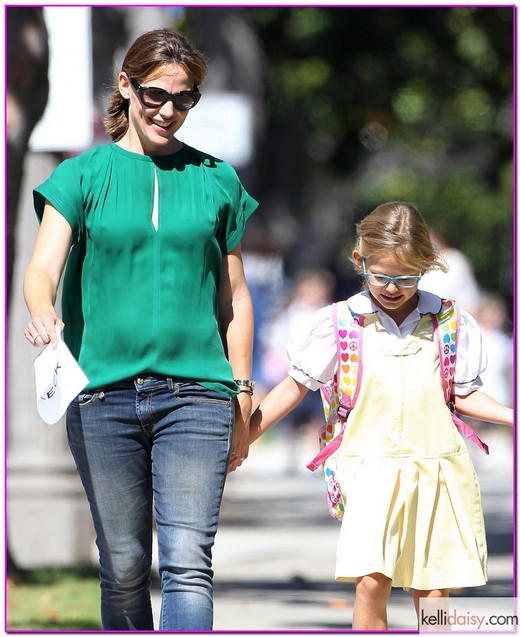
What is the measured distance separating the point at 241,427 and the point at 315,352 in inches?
15.8

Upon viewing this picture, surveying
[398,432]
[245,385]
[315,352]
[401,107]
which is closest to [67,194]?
[245,385]

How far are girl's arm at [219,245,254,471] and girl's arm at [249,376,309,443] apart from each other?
0.49ft

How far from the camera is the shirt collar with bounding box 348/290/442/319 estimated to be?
5.24m

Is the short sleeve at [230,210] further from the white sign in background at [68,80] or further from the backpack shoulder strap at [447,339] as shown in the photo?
the white sign in background at [68,80]

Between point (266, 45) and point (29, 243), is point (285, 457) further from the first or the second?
point (266, 45)

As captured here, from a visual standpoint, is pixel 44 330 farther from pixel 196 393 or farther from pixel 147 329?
pixel 196 393

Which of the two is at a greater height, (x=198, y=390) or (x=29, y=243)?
(x=29, y=243)

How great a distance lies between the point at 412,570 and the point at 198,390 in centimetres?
97

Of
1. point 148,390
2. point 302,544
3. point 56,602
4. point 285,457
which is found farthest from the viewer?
point 285,457

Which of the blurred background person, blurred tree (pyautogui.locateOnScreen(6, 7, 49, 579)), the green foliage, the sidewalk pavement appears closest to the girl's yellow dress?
the sidewalk pavement

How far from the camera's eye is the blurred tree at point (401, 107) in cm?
2484

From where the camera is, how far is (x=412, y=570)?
515 cm

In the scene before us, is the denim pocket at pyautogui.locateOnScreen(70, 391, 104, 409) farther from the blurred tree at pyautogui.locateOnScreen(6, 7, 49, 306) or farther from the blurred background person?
the blurred background person

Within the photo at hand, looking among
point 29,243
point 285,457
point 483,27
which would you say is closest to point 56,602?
point 29,243
